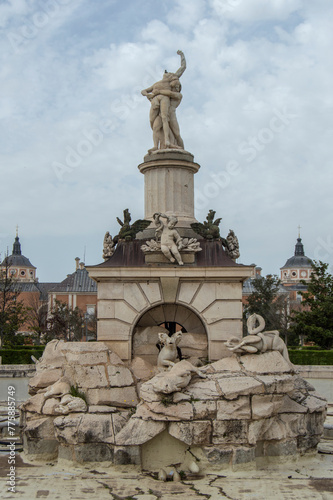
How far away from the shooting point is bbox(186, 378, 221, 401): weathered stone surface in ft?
34.9

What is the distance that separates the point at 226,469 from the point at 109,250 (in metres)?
5.45

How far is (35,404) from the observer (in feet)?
39.2

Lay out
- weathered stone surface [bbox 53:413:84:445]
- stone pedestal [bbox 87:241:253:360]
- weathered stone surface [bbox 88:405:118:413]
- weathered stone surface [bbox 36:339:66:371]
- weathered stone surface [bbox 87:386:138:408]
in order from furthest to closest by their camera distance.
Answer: weathered stone surface [bbox 36:339:66:371]
stone pedestal [bbox 87:241:253:360]
weathered stone surface [bbox 87:386:138:408]
weathered stone surface [bbox 88:405:118:413]
weathered stone surface [bbox 53:413:84:445]

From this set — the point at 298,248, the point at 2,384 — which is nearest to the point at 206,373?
the point at 2,384

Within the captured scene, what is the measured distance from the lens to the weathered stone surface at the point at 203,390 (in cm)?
1065

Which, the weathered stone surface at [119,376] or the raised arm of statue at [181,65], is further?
the raised arm of statue at [181,65]

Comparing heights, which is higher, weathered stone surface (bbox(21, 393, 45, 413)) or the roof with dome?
the roof with dome

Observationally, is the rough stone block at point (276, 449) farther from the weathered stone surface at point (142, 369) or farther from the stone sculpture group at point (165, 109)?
the stone sculpture group at point (165, 109)

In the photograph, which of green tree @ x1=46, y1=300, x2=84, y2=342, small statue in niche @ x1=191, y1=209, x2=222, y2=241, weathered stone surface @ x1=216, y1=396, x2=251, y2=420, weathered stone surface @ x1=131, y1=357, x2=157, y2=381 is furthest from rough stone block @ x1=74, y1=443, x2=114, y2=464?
green tree @ x1=46, y1=300, x2=84, y2=342

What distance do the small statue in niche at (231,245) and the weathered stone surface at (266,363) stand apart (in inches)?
111

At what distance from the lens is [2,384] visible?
22391 mm

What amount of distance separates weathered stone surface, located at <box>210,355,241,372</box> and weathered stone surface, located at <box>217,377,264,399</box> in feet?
1.75

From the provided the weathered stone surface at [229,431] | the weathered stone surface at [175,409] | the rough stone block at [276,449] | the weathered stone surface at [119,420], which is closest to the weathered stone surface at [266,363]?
the weathered stone surface at [229,431]

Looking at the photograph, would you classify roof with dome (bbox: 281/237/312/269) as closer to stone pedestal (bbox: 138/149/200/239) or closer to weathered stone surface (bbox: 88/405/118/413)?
stone pedestal (bbox: 138/149/200/239)
